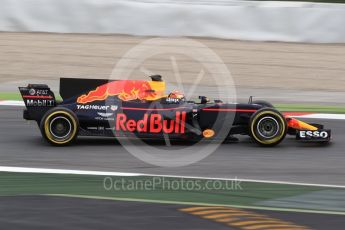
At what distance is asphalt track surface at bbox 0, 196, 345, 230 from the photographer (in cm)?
666

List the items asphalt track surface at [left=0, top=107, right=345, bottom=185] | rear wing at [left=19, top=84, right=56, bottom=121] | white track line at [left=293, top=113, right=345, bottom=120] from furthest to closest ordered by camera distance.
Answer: white track line at [left=293, top=113, right=345, bottom=120] < rear wing at [left=19, top=84, right=56, bottom=121] < asphalt track surface at [left=0, top=107, right=345, bottom=185]

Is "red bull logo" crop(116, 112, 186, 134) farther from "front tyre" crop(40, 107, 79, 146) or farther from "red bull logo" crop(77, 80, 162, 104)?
"front tyre" crop(40, 107, 79, 146)

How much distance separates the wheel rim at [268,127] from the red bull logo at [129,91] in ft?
4.93

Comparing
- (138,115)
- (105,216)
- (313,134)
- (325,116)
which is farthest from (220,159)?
(325,116)

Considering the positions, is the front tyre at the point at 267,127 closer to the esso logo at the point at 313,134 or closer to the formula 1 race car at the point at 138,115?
the formula 1 race car at the point at 138,115

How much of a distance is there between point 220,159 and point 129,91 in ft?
5.59

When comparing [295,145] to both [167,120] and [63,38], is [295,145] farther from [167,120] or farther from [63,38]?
[63,38]

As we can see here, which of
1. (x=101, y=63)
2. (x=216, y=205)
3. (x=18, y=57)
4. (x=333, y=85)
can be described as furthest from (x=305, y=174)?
(x=18, y=57)

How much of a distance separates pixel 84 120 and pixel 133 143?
0.80 m

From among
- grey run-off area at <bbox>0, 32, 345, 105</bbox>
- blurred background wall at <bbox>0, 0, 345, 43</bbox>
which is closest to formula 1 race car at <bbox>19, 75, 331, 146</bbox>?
grey run-off area at <bbox>0, 32, 345, 105</bbox>

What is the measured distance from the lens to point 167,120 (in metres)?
10.9

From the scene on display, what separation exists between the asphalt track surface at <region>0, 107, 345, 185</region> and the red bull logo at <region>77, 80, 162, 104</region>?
747 millimetres

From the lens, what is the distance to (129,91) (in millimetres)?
10945

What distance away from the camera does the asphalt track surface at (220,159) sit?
9523 mm
